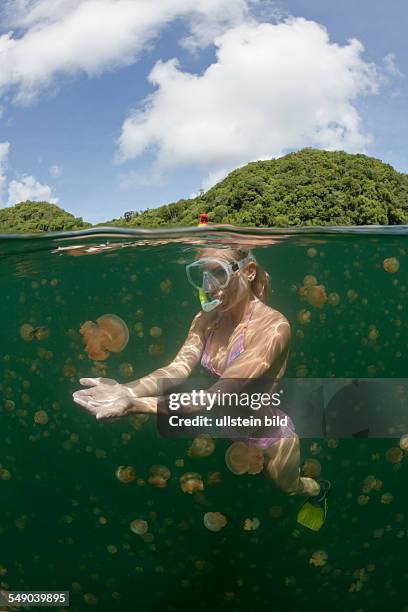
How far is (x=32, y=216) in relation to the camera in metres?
31.4

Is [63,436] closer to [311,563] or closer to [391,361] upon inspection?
[311,563]

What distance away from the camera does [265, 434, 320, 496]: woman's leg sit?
417cm

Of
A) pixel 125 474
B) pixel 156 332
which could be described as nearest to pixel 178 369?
pixel 156 332

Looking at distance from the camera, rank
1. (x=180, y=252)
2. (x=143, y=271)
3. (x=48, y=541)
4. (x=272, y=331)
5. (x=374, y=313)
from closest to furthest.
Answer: (x=272, y=331)
(x=48, y=541)
(x=374, y=313)
(x=180, y=252)
(x=143, y=271)

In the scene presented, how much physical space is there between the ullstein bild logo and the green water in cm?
21

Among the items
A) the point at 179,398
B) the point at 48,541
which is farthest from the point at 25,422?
the point at 179,398

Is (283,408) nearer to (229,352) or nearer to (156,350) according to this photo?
(229,352)

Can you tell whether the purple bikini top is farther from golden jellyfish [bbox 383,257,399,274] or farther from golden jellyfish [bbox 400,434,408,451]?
golden jellyfish [bbox 383,257,399,274]

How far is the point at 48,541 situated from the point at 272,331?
2.97 m

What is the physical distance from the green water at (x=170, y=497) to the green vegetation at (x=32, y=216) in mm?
23336

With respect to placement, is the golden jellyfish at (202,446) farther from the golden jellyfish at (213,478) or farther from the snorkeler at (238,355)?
the snorkeler at (238,355)

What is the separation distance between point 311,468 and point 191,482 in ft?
3.16

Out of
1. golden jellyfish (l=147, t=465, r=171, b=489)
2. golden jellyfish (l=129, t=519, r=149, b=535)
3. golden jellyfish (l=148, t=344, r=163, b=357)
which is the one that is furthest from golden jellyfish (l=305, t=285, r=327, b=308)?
golden jellyfish (l=129, t=519, r=149, b=535)

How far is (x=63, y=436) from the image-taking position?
551 cm
